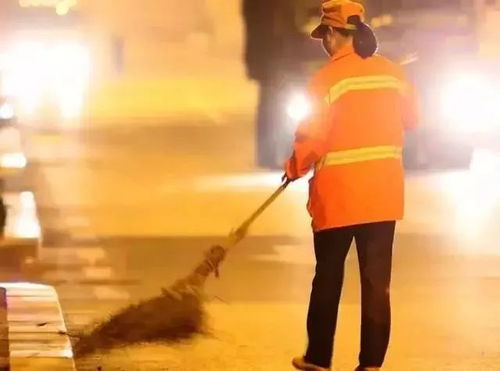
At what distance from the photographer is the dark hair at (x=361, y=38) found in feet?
19.8

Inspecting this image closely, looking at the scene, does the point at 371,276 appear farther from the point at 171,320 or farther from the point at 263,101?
the point at 263,101

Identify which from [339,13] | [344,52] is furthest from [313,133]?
[339,13]

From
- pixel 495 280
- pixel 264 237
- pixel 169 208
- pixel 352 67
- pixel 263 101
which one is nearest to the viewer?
pixel 352 67

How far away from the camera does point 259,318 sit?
828cm

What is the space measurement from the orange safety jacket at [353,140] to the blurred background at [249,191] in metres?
0.50

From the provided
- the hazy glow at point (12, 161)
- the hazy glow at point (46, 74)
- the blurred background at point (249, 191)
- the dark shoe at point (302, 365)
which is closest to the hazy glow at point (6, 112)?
the blurred background at point (249, 191)

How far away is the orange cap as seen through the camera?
6.06 metres

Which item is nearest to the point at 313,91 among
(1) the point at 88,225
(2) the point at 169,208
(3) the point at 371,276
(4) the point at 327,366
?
(3) the point at 371,276

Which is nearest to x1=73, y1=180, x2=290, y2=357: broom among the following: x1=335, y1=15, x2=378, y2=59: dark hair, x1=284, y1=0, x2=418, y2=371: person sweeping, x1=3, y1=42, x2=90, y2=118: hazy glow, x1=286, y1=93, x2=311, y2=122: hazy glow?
x1=284, y1=0, x2=418, y2=371: person sweeping

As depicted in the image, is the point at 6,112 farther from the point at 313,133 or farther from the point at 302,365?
the point at 313,133

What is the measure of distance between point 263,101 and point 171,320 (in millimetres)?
10225

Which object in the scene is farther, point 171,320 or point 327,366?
point 171,320

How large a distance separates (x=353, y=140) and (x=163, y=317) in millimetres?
1618

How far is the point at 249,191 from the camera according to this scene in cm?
1512
